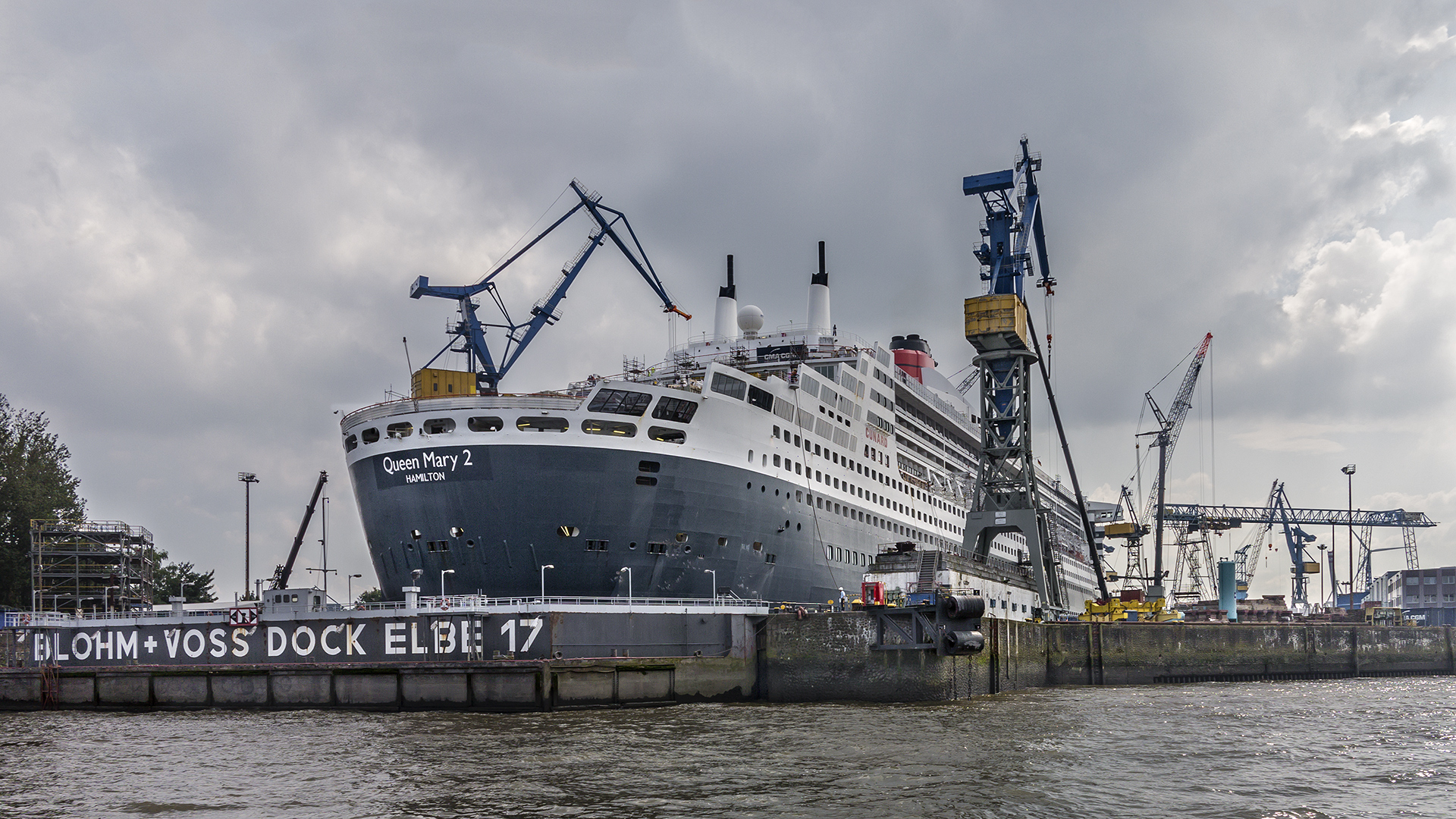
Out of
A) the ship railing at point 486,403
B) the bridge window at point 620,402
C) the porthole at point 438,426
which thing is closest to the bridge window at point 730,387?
the bridge window at point 620,402

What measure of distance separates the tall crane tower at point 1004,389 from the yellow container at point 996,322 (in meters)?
0.04

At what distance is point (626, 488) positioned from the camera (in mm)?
41969

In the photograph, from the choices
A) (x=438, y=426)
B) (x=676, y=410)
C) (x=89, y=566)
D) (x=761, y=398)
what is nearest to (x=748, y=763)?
(x=676, y=410)

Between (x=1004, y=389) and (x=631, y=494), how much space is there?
22.4m

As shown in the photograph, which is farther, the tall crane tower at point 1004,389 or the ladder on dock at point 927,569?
the tall crane tower at point 1004,389

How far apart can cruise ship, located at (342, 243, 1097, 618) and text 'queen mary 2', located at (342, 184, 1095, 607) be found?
67mm

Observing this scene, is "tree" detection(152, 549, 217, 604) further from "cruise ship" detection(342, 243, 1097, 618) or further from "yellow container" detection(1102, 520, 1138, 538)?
"yellow container" detection(1102, 520, 1138, 538)

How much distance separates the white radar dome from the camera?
62.6 metres

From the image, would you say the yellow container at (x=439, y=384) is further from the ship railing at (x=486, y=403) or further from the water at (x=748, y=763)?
the water at (x=748, y=763)

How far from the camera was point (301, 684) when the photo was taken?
36594 millimetres

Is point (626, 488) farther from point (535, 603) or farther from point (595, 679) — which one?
point (595, 679)

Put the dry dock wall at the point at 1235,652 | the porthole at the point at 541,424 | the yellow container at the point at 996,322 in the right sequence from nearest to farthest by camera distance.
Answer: the porthole at the point at 541,424, the dry dock wall at the point at 1235,652, the yellow container at the point at 996,322

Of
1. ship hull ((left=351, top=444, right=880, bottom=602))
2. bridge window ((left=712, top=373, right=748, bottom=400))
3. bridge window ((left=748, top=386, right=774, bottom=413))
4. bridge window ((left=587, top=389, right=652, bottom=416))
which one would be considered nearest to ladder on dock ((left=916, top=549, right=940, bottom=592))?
ship hull ((left=351, top=444, right=880, bottom=602))

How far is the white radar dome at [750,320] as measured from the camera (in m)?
62.6
